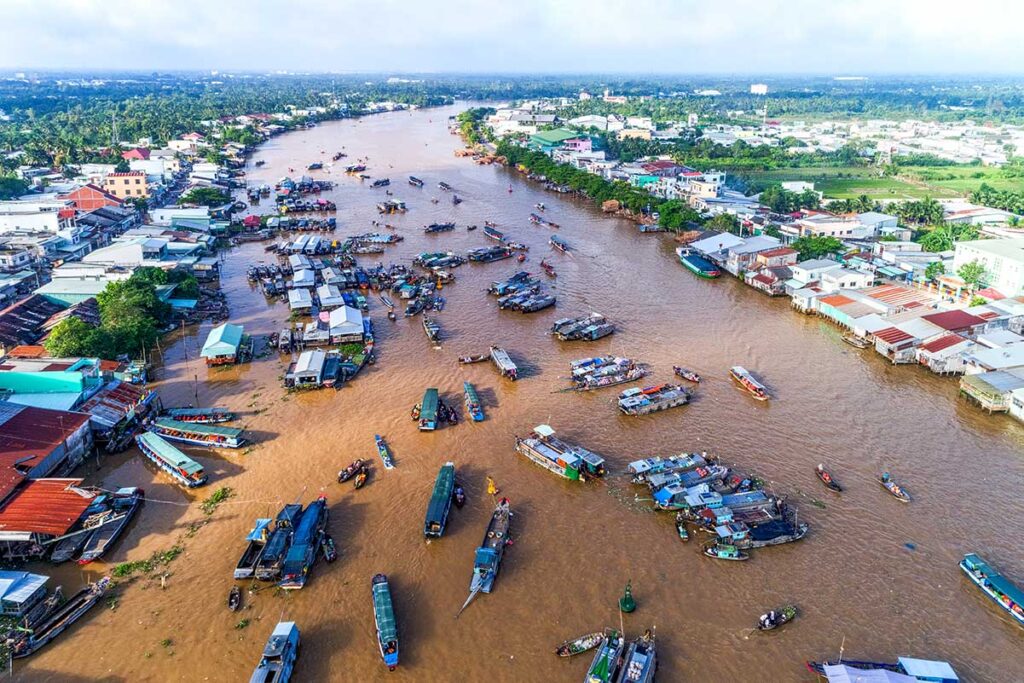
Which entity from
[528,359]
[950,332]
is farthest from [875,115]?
[528,359]

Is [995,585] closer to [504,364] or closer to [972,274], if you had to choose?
[504,364]

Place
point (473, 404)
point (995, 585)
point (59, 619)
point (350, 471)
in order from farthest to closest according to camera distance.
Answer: point (473, 404), point (350, 471), point (995, 585), point (59, 619)

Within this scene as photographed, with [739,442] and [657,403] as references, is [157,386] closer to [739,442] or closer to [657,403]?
[657,403]

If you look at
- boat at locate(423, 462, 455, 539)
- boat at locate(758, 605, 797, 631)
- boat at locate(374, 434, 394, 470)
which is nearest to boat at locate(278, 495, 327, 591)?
boat at locate(374, 434, 394, 470)

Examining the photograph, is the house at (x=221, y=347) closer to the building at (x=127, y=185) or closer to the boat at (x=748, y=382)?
the boat at (x=748, y=382)

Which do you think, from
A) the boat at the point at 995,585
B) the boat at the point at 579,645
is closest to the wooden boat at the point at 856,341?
the boat at the point at 995,585

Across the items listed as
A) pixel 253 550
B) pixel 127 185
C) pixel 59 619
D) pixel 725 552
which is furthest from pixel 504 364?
pixel 127 185
